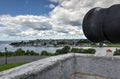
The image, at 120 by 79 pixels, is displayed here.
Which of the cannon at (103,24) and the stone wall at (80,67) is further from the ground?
the cannon at (103,24)

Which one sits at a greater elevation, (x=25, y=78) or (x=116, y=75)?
(x=25, y=78)

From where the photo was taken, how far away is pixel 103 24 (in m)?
0.98

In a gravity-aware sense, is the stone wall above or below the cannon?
below

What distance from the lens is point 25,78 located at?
6.98ft

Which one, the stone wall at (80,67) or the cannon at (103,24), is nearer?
the cannon at (103,24)

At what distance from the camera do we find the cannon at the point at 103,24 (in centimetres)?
92

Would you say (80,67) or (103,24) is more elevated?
(103,24)

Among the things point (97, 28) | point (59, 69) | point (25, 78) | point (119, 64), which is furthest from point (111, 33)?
point (119, 64)

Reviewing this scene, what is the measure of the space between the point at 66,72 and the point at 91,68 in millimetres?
573

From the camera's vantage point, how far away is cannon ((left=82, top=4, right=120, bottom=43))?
0.92 m

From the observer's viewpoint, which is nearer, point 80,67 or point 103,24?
point 103,24

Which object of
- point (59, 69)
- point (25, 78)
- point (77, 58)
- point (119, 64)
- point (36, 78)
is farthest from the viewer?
point (77, 58)

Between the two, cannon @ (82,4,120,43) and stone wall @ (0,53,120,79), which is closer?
cannon @ (82,4,120,43)

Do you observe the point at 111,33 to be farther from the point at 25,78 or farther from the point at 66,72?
the point at 66,72
